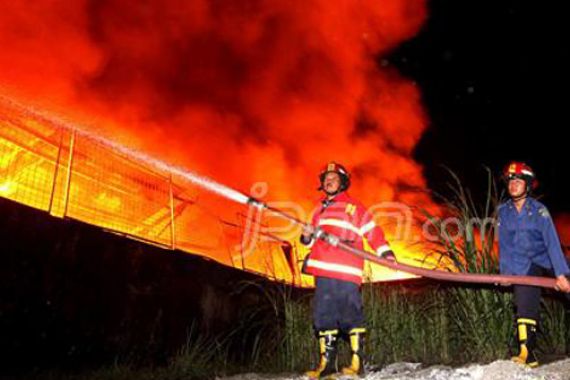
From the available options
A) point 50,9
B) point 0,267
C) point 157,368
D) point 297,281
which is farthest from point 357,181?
point 0,267

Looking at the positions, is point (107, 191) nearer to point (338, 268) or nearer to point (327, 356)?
point (338, 268)

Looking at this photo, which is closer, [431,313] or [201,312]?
[431,313]

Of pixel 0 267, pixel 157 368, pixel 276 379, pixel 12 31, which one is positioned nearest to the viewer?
pixel 0 267

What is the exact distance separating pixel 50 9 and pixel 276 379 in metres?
9.42

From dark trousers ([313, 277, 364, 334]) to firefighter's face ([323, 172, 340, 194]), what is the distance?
0.90 m

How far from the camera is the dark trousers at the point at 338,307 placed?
197 inches

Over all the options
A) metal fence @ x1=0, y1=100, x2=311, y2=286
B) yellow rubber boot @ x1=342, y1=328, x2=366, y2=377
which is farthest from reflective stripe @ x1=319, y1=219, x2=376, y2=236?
metal fence @ x1=0, y1=100, x2=311, y2=286

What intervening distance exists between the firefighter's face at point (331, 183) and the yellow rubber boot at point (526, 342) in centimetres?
208

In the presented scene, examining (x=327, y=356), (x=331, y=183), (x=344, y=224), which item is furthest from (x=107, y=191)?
(x=327, y=356)

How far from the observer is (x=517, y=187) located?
5242 millimetres

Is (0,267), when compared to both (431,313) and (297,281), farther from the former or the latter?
(297,281)

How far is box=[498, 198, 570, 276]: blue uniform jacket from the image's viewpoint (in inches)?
197

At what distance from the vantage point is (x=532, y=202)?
17.1ft

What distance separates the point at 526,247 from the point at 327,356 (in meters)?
2.14
